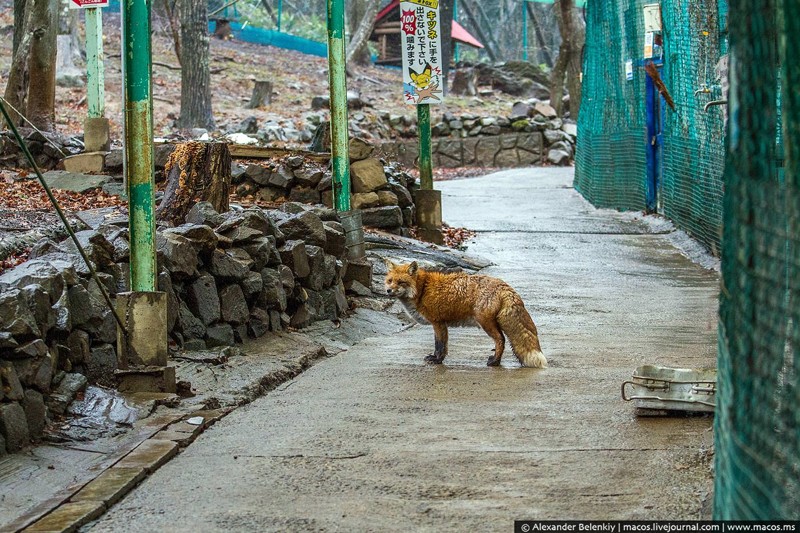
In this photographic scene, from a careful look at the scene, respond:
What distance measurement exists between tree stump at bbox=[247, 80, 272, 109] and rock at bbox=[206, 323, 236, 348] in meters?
20.7

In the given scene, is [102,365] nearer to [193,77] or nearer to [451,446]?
[451,446]

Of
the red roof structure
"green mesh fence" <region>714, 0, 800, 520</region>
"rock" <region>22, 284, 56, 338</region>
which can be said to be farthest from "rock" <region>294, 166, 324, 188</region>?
the red roof structure

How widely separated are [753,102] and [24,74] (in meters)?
15.4

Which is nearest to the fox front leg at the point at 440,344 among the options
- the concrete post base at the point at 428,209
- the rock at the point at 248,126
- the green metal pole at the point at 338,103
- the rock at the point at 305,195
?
the green metal pole at the point at 338,103

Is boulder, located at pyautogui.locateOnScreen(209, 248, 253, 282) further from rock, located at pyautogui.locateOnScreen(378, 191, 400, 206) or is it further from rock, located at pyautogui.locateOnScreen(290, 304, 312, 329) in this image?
rock, located at pyautogui.locateOnScreen(378, 191, 400, 206)

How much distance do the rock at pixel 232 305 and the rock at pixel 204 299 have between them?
0.26 ft

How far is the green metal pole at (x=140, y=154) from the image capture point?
6.97m

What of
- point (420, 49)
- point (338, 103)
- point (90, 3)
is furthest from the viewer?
point (420, 49)

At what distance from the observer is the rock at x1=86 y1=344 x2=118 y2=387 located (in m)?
6.80

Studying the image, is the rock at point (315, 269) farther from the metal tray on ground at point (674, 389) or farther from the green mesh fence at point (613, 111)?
the green mesh fence at point (613, 111)

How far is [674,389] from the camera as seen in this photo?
6.09m

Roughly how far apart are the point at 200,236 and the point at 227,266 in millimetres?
326

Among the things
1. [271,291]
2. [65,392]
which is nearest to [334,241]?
[271,291]

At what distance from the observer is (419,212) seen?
15.5 meters
